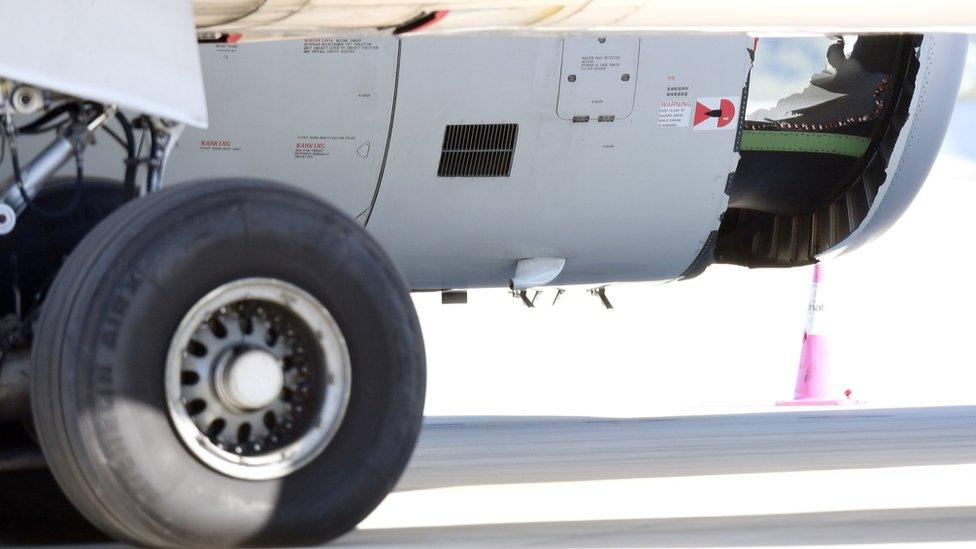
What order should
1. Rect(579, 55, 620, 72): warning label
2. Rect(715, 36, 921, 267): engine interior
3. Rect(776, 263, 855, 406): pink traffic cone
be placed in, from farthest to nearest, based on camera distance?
Rect(776, 263, 855, 406): pink traffic cone → Rect(715, 36, 921, 267): engine interior → Rect(579, 55, 620, 72): warning label

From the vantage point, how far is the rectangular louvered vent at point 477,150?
5.86 metres

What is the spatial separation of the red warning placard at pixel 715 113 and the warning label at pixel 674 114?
0.12 ft

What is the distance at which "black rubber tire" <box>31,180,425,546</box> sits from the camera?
3.04 m

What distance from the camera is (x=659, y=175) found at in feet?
20.7

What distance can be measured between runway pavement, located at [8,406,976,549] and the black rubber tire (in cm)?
29

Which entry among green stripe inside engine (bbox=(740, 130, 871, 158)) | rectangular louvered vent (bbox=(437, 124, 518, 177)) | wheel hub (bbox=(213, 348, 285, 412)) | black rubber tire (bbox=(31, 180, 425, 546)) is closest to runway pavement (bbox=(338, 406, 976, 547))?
black rubber tire (bbox=(31, 180, 425, 546))

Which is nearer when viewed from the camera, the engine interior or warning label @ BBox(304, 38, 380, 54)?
warning label @ BBox(304, 38, 380, 54)

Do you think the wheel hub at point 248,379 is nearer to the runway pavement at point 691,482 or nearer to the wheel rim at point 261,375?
the wheel rim at point 261,375

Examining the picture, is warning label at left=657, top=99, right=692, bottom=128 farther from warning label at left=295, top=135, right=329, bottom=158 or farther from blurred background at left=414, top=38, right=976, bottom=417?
warning label at left=295, top=135, right=329, bottom=158

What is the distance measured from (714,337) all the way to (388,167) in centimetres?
913

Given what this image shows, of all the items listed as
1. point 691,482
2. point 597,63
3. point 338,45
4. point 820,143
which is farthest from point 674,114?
point 691,482

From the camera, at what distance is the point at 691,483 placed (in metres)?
5.28

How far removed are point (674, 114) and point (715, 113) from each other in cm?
18

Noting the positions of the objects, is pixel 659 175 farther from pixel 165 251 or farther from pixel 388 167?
pixel 165 251
